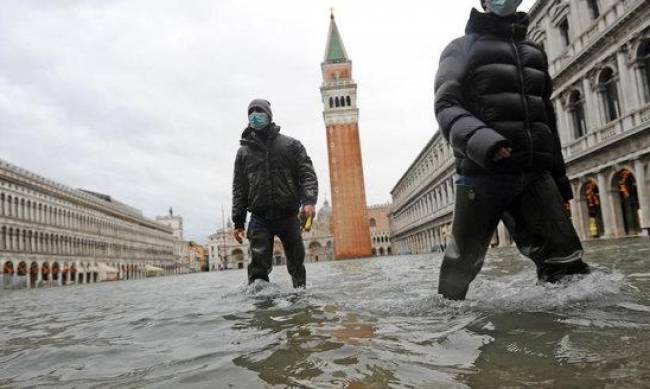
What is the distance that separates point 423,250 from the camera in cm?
5038

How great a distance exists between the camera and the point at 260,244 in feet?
17.3

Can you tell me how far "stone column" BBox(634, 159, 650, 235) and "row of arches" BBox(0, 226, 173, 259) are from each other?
1593 inches

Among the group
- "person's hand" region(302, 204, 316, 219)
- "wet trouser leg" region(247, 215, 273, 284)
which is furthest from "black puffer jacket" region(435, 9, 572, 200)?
"wet trouser leg" region(247, 215, 273, 284)

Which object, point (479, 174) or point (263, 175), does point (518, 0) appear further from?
point (263, 175)

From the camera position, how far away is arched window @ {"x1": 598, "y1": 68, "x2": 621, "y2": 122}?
1772 cm

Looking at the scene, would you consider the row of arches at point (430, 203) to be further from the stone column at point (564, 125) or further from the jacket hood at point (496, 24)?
the jacket hood at point (496, 24)

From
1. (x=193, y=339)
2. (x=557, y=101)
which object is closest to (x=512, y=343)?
(x=193, y=339)

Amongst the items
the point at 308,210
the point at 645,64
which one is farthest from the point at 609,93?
the point at 308,210

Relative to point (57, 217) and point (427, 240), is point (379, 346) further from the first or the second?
point (57, 217)

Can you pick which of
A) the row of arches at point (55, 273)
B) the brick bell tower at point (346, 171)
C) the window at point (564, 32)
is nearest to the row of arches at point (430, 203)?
the brick bell tower at point (346, 171)

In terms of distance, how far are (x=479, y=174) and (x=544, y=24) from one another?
22272 millimetres

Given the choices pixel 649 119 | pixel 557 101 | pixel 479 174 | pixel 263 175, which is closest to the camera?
pixel 479 174

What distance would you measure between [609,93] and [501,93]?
18045mm

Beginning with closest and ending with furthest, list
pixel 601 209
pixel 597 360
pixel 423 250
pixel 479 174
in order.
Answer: pixel 597 360
pixel 479 174
pixel 601 209
pixel 423 250
